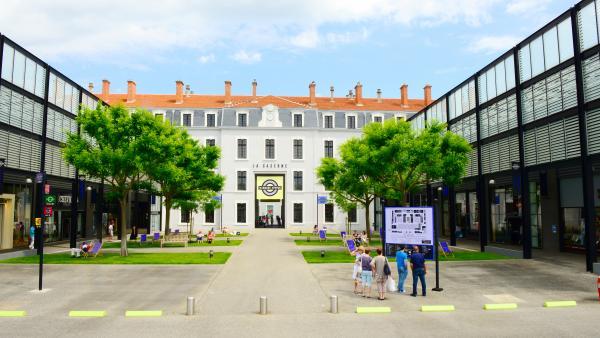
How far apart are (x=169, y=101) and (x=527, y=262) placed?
1791 inches

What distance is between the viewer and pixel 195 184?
111 ft

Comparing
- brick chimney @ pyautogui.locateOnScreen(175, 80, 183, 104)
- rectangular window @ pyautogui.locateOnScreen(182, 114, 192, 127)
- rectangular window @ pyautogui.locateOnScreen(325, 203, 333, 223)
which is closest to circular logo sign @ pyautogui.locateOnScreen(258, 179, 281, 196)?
rectangular window @ pyautogui.locateOnScreen(325, 203, 333, 223)

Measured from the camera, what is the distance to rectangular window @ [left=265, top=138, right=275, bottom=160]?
5312 cm

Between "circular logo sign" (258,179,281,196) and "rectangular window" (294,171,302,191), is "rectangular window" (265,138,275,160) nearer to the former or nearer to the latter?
"circular logo sign" (258,179,281,196)

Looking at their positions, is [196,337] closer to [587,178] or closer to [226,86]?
[587,178]

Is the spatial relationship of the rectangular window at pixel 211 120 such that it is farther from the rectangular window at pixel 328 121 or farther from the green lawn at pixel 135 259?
the green lawn at pixel 135 259

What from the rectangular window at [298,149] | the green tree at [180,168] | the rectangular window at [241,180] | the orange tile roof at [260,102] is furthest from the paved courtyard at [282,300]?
the orange tile roof at [260,102]

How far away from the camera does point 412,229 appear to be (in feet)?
59.5

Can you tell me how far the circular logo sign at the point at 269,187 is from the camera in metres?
52.6

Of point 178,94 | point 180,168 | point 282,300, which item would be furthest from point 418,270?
point 178,94

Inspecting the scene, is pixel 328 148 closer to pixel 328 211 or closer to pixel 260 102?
pixel 328 211

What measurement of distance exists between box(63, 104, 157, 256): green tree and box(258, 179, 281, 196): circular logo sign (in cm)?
2750

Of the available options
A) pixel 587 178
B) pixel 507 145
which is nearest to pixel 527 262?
pixel 587 178

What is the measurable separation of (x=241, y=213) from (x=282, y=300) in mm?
38797
